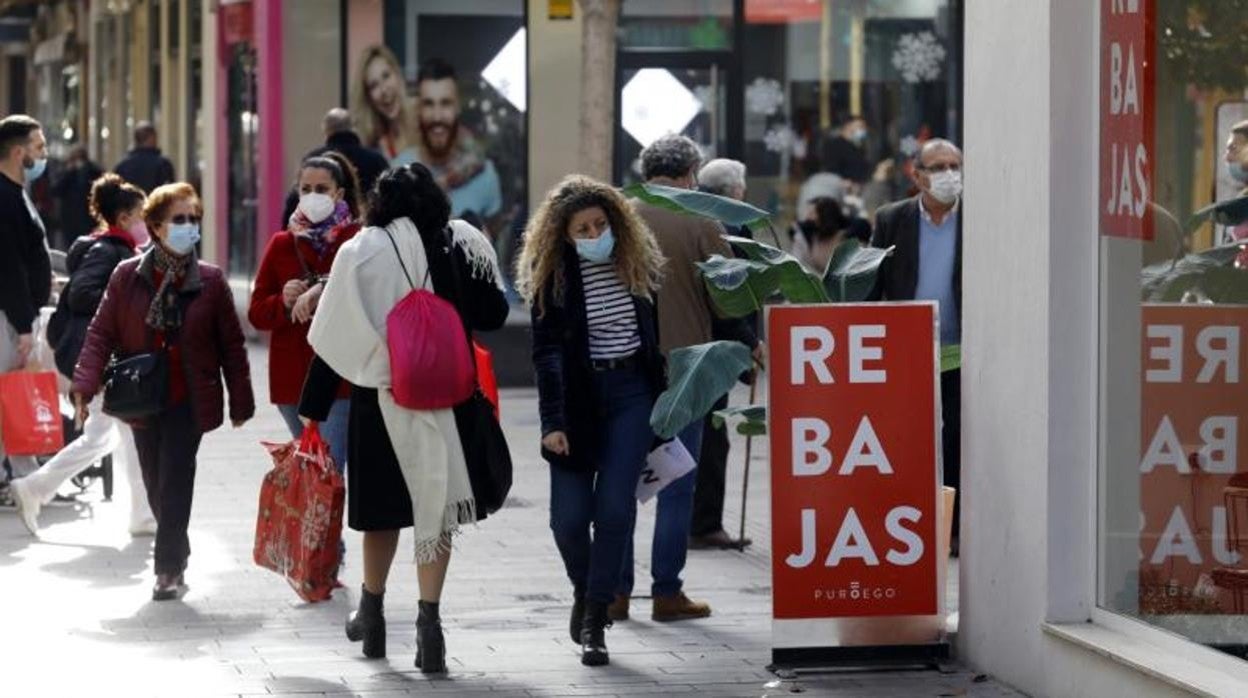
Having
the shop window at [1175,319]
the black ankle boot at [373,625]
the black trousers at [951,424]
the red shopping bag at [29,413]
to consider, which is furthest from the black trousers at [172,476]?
the shop window at [1175,319]

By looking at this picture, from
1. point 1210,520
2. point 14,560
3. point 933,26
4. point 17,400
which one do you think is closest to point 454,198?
point 933,26

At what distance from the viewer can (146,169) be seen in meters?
26.6

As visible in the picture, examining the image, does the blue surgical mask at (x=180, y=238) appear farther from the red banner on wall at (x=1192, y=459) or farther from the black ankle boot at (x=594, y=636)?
the red banner on wall at (x=1192, y=459)

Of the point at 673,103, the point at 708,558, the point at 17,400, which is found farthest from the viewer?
the point at 673,103

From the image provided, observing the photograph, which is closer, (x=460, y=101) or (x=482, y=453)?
(x=482, y=453)

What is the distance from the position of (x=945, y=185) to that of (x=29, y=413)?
191 inches

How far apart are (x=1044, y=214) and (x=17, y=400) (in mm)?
6742

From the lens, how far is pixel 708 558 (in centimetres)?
1205

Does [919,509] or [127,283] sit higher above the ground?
[127,283]

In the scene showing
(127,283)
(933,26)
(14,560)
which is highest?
(933,26)

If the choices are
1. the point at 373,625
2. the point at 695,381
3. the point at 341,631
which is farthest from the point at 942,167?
the point at 373,625

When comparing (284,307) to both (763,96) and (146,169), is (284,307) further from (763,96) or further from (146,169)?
(146,169)

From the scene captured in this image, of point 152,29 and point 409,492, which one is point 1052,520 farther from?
point 152,29

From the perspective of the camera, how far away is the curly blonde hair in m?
9.31
